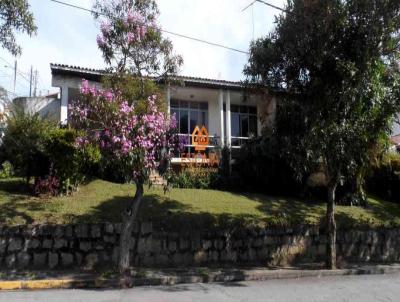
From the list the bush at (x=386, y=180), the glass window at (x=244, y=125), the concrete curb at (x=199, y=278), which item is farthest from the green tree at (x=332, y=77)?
the glass window at (x=244, y=125)

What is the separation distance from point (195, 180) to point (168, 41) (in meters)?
6.45

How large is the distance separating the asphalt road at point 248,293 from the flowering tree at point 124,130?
4.19ft

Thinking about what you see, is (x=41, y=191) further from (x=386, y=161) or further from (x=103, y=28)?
(x=386, y=161)

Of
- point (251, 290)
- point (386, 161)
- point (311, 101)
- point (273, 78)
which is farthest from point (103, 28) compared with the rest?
point (386, 161)

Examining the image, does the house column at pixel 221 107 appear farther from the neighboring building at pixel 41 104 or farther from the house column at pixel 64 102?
the neighboring building at pixel 41 104

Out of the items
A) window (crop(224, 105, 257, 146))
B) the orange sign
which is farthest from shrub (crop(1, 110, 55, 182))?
window (crop(224, 105, 257, 146))

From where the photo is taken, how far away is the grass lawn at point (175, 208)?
37.3 ft

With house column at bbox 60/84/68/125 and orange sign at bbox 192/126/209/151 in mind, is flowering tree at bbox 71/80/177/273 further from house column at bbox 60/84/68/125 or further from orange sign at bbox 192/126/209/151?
orange sign at bbox 192/126/209/151

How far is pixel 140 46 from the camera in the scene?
11250mm

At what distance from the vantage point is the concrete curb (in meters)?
9.18

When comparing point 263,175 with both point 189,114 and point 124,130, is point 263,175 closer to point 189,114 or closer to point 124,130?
point 124,130

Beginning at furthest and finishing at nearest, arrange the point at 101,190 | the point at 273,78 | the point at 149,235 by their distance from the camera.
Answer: the point at 101,190, the point at 273,78, the point at 149,235

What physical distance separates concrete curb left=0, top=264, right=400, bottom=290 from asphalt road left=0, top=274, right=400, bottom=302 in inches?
12.2

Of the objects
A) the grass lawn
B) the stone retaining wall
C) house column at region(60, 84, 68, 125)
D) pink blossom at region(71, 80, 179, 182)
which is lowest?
the stone retaining wall
